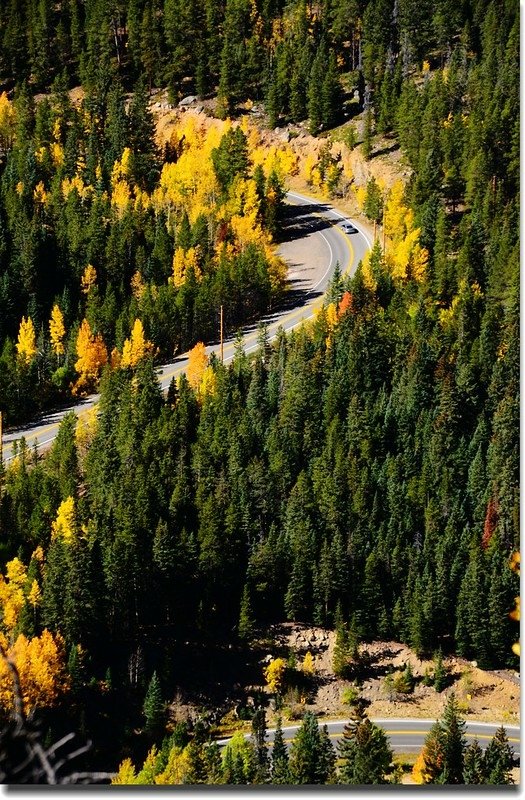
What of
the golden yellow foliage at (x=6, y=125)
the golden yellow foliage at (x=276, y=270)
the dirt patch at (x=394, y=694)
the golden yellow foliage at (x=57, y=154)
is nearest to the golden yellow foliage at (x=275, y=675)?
the dirt patch at (x=394, y=694)

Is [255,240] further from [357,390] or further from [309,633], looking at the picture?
[309,633]

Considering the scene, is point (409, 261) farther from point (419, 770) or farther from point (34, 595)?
point (419, 770)

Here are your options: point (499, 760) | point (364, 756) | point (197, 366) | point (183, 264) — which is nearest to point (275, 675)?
point (499, 760)

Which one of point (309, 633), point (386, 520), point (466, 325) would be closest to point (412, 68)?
point (466, 325)

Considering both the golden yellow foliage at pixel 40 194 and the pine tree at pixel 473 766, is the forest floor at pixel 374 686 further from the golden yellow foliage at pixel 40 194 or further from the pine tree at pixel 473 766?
the golden yellow foliage at pixel 40 194

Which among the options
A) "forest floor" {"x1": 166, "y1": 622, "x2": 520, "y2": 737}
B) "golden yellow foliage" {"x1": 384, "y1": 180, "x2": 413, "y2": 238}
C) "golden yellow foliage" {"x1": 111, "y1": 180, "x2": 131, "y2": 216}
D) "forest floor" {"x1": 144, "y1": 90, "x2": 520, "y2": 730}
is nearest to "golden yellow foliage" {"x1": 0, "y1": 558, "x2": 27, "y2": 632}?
"forest floor" {"x1": 166, "y1": 622, "x2": 520, "y2": 737}

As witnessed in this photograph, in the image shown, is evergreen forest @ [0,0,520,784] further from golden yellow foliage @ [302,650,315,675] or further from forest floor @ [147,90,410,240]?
golden yellow foliage @ [302,650,315,675]
